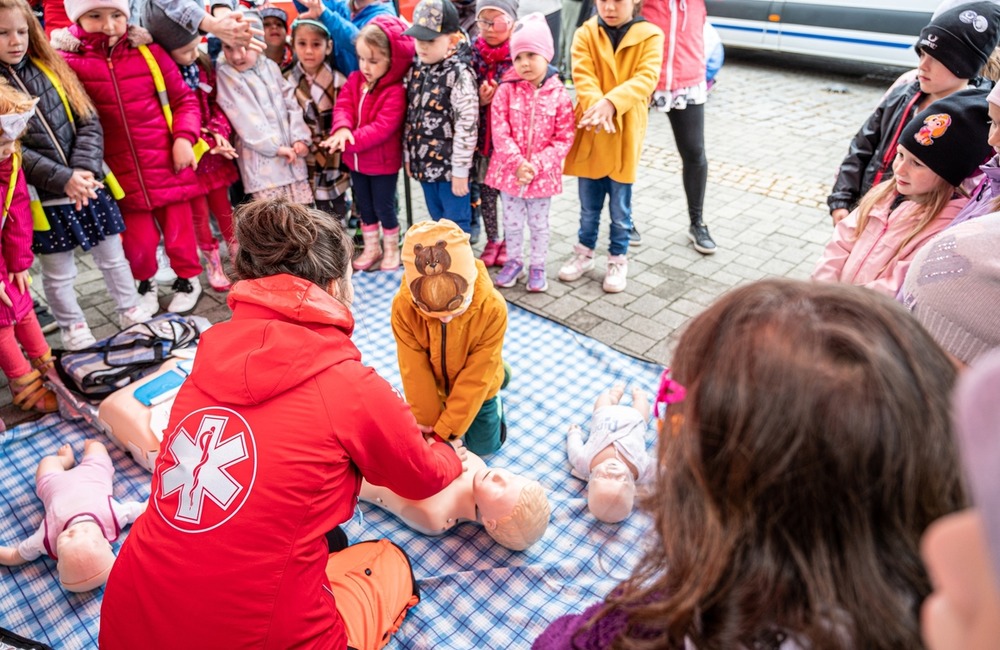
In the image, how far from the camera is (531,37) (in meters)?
3.51

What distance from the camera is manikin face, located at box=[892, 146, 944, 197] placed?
2314 mm

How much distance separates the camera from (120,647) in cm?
154

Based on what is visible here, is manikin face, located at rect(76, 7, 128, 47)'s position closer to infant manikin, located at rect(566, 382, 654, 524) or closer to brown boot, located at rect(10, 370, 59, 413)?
brown boot, located at rect(10, 370, 59, 413)

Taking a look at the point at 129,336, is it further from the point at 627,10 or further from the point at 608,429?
the point at 627,10

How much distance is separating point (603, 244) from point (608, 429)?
2361mm

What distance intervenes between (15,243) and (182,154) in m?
0.98

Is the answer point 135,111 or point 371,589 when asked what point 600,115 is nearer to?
point 135,111

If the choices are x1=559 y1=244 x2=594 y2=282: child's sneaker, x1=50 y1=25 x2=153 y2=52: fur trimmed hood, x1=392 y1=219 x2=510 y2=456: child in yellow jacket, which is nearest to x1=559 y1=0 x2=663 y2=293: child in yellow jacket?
x1=559 y1=244 x2=594 y2=282: child's sneaker

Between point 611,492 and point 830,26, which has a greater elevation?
point 830,26

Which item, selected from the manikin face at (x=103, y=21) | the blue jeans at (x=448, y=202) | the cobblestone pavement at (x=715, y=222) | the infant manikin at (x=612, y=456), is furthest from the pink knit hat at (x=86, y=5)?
the infant manikin at (x=612, y=456)

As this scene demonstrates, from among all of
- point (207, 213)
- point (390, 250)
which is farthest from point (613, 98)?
point (207, 213)

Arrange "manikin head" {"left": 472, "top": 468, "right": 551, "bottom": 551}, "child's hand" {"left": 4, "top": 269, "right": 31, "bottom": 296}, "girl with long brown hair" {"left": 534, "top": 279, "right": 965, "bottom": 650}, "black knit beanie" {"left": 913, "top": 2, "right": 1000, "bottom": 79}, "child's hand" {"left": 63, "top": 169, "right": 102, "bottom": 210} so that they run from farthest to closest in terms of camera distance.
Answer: "child's hand" {"left": 63, "top": 169, "right": 102, "bottom": 210} → "child's hand" {"left": 4, "top": 269, "right": 31, "bottom": 296} → "black knit beanie" {"left": 913, "top": 2, "right": 1000, "bottom": 79} → "manikin head" {"left": 472, "top": 468, "right": 551, "bottom": 551} → "girl with long brown hair" {"left": 534, "top": 279, "right": 965, "bottom": 650}

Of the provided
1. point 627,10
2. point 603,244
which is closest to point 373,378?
point 627,10

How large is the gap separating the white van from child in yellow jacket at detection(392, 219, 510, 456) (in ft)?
25.0
